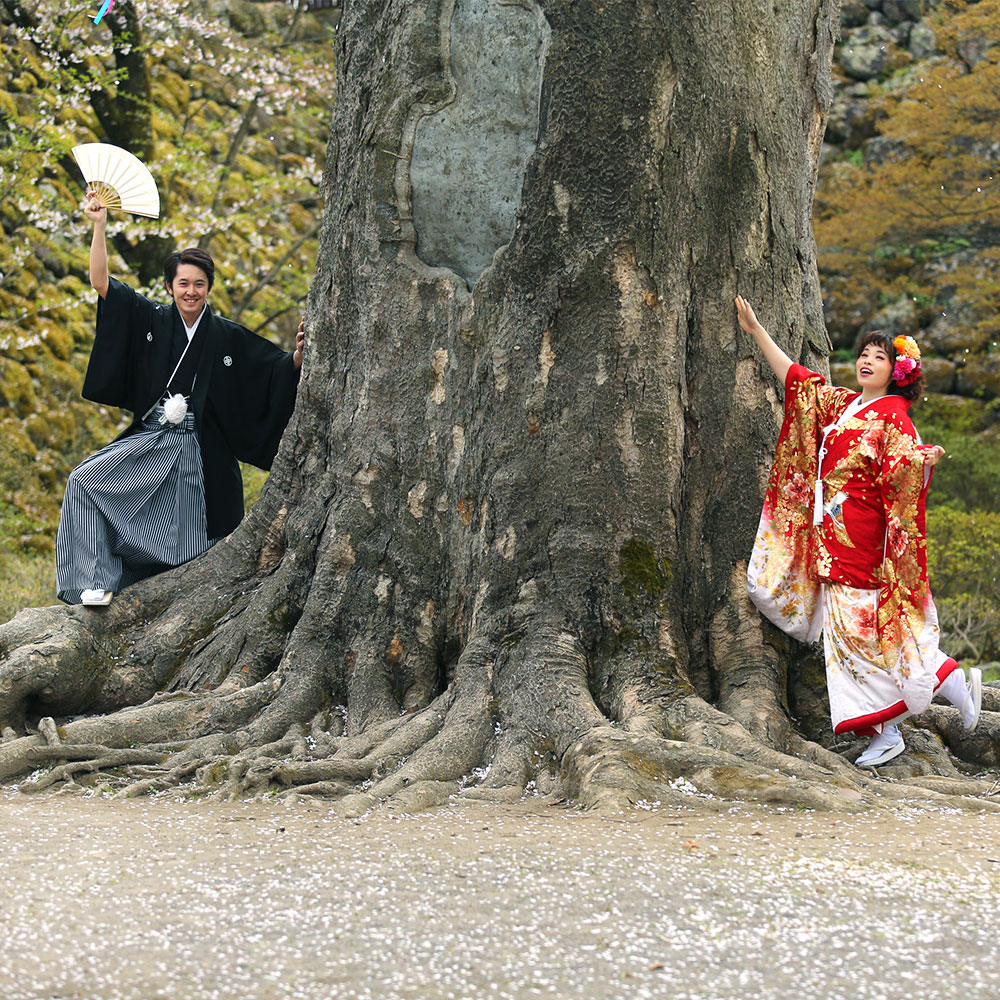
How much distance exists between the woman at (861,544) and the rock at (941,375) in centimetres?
988

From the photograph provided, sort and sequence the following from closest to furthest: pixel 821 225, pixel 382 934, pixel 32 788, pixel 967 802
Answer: pixel 382 934, pixel 967 802, pixel 32 788, pixel 821 225

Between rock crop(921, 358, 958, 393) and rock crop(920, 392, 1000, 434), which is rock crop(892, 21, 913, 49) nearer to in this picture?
rock crop(921, 358, 958, 393)

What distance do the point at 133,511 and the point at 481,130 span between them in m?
2.23

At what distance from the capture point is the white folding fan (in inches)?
183

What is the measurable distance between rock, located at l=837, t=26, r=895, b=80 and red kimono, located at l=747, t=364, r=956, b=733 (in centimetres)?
1351

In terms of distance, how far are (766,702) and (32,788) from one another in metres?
2.51

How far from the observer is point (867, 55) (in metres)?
16.0

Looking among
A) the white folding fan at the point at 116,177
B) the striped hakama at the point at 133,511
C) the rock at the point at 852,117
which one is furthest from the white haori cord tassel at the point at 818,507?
the rock at the point at 852,117

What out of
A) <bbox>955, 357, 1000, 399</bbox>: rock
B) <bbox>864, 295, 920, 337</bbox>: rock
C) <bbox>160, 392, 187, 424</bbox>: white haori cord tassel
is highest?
<bbox>864, 295, 920, 337</bbox>: rock

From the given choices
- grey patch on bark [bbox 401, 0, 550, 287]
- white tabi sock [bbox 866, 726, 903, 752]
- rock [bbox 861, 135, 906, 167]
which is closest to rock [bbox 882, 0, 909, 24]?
rock [bbox 861, 135, 906, 167]

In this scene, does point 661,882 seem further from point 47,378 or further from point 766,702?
point 47,378

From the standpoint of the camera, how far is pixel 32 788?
383cm

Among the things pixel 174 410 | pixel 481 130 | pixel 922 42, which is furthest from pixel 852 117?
pixel 174 410

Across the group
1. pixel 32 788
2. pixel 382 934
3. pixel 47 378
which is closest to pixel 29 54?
pixel 47 378
